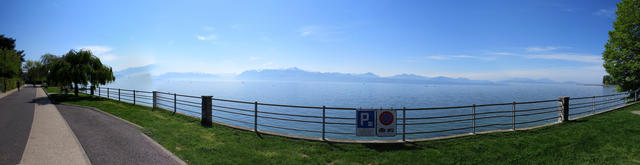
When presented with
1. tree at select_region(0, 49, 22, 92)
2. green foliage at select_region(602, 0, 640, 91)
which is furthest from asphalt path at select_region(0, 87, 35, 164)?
tree at select_region(0, 49, 22, 92)

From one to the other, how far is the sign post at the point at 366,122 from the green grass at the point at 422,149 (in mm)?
555

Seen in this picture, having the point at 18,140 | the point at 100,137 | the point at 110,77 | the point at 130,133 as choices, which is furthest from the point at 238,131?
the point at 110,77

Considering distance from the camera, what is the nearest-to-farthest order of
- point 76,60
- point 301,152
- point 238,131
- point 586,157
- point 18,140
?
1. point 586,157
2. point 301,152
3. point 18,140
4. point 238,131
5. point 76,60

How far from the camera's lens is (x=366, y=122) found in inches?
273

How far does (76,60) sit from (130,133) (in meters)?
21.3

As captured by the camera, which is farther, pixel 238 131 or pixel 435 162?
pixel 238 131

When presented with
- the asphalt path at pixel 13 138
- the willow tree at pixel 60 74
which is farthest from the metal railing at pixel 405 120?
the asphalt path at pixel 13 138

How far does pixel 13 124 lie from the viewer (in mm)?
8742

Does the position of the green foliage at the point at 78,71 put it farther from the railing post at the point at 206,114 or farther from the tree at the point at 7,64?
the tree at the point at 7,64

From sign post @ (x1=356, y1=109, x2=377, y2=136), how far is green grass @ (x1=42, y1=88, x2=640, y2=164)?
56 centimetres

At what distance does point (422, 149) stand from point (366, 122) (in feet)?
5.22

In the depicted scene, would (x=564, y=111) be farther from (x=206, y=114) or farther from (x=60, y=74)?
(x=60, y=74)

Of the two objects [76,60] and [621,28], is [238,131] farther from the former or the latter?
[621,28]

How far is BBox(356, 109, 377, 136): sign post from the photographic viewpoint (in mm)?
6906
